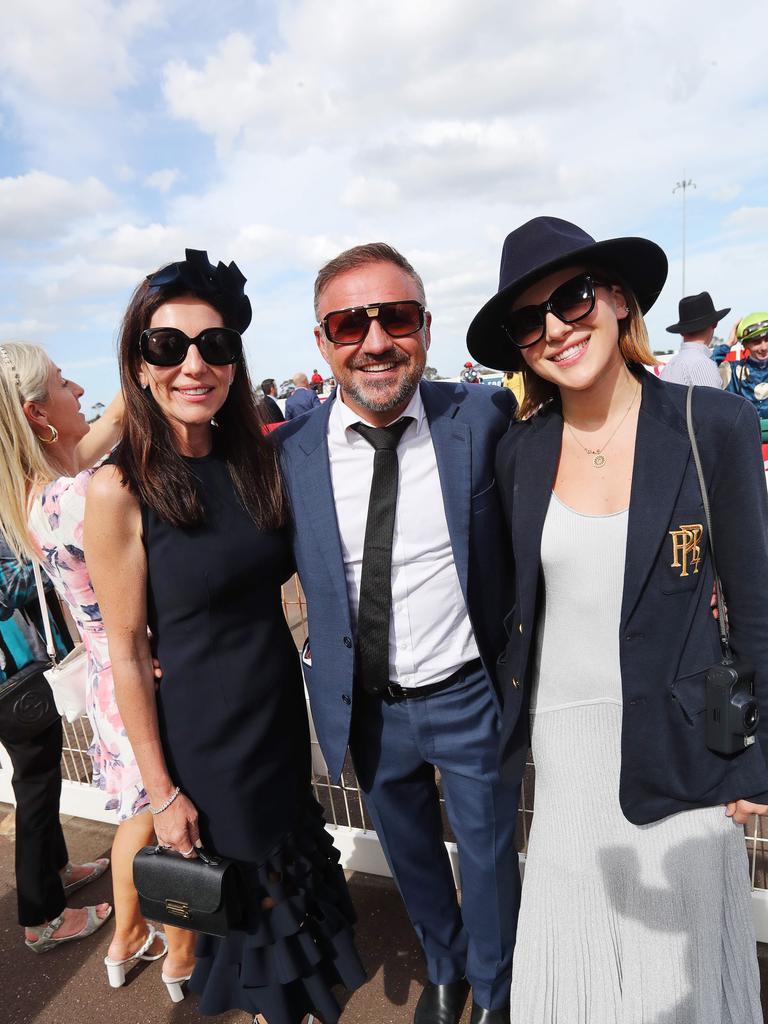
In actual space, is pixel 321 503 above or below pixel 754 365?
below

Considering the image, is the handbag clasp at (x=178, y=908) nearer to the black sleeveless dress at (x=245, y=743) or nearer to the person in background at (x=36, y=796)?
the black sleeveless dress at (x=245, y=743)

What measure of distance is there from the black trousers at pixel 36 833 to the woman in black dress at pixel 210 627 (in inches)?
39.7

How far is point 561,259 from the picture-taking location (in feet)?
5.19

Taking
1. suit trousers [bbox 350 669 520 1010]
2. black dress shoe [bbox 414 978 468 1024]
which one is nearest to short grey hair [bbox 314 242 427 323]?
suit trousers [bbox 350 669 520 1010]

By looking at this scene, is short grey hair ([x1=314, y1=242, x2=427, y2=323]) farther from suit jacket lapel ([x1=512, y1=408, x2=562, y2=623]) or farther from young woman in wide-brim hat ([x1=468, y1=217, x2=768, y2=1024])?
suit jacket lapel ([x1=512, y1=408, x2=562, y2=623])

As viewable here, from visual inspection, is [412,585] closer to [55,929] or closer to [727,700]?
[727,700]

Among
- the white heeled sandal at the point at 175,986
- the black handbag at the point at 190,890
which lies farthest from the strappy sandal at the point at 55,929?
the black handbag at the point at 190,890

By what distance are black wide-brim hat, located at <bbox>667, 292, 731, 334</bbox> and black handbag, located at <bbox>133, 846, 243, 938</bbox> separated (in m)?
5.58

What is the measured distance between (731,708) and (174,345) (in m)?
1.71

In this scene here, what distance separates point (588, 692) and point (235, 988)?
1.49 m

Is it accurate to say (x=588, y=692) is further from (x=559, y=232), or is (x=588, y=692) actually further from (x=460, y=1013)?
(x=460, y=1013)

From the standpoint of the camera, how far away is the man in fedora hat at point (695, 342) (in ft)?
17.7

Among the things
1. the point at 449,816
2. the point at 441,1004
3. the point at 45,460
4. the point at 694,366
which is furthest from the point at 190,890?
the point at 694,366

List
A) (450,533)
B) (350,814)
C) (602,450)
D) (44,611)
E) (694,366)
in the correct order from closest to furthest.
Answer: (602,450)
(450,533)
(44,611)
(350,814)
(694,366)
